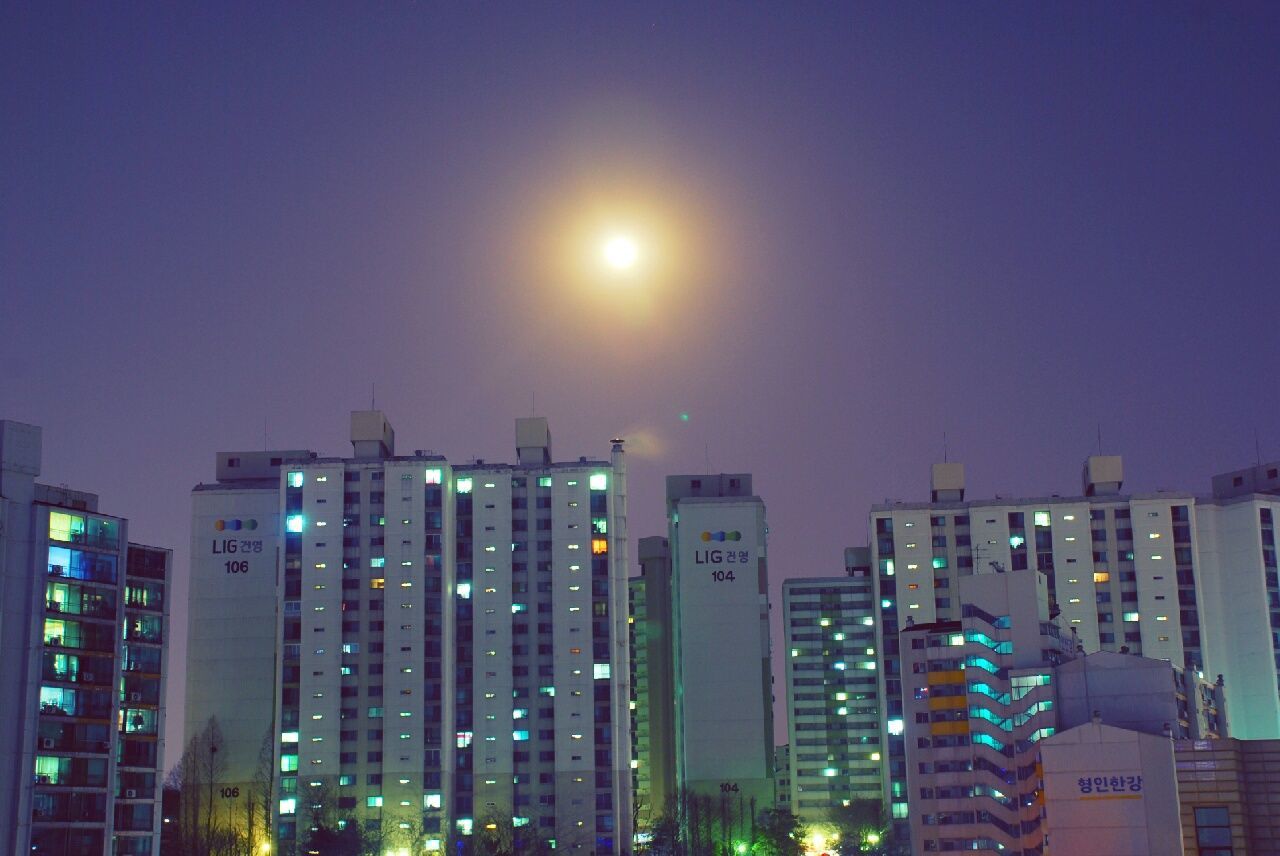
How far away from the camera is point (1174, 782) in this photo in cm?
14050

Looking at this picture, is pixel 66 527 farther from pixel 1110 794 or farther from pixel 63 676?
pixel 1110 794

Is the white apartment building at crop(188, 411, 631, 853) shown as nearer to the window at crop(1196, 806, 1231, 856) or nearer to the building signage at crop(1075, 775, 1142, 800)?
the building signage at crop(1075, 775, 1142, 800)

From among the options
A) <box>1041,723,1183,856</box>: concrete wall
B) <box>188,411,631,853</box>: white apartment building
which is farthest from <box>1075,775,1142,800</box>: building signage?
<box>188,411,631,853</box>: white apartment building

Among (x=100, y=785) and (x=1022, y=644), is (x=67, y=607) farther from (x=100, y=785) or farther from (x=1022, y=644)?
(x=1022, y=644)

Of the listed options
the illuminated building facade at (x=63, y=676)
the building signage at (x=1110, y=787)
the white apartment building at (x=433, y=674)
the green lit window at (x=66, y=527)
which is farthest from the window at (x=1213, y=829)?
the green lit window at (x=66, y=527)

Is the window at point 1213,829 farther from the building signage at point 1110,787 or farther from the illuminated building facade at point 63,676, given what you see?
the illuminated building facade at point 63,676

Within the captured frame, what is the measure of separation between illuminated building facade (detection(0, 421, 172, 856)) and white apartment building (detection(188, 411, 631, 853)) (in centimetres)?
5176

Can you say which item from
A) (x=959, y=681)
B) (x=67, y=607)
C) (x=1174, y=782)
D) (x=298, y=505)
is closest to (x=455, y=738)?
(x=298, y=505)

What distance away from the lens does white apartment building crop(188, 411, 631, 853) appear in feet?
617

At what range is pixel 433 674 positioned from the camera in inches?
7603

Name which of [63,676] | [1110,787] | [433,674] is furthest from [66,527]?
[1110,787]

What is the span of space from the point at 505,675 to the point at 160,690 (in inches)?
2422

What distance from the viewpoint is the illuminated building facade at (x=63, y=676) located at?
124000mm

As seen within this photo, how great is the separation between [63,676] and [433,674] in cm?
6824
